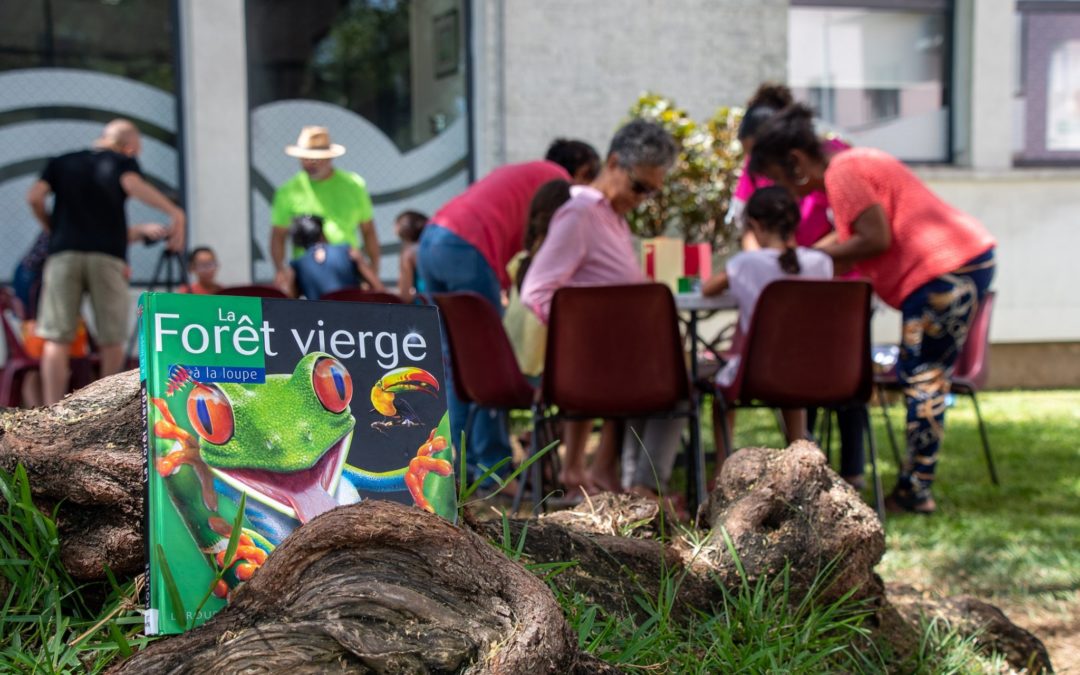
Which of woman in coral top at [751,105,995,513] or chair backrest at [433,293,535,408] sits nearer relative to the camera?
chair backrest at [433,293,535,408]

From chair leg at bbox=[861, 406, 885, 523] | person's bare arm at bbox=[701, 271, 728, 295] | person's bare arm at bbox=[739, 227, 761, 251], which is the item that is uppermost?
person's bare arm at bbox=[739, 227, 761, 251]

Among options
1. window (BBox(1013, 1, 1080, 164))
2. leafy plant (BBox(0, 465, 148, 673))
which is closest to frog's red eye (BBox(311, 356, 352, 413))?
leafy plant (BBox(0, 465, 148, 673))

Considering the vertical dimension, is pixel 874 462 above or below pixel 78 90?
below

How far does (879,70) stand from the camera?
11.6m

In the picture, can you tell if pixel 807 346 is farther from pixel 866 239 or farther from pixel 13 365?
pixel 13 365

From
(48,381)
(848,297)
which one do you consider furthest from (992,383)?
(48,381)

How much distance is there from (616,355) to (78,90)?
659 cm

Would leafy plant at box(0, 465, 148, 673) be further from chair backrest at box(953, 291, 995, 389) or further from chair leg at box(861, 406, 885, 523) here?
chair backrest at box(953, 291, 995, 389)

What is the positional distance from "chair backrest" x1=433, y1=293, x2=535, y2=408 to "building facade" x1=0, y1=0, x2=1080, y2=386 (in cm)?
506

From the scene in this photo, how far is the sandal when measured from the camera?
5184mm

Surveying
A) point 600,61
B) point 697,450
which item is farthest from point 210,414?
point 600,61

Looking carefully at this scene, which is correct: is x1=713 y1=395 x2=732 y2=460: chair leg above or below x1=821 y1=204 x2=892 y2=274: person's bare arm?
below

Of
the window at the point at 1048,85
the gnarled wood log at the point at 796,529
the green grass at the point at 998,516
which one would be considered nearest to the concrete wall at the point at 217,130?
the green grass at the point at 998,516

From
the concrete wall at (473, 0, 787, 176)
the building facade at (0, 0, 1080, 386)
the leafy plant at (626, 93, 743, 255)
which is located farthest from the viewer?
the concrete wall at (473, 0, 787, 176)
